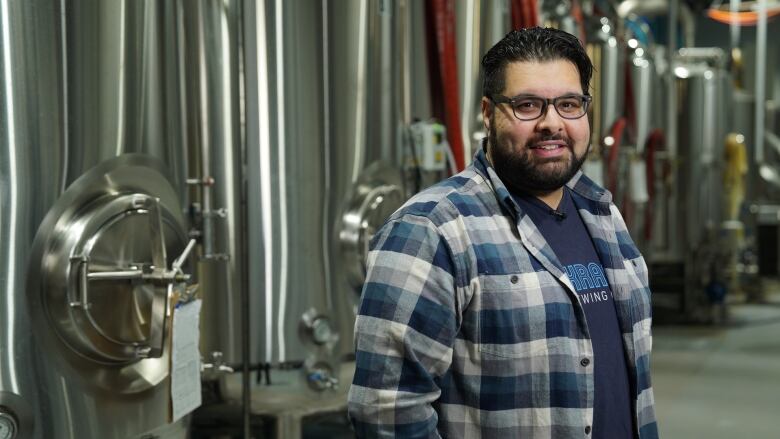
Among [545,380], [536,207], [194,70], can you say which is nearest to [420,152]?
[194,70]

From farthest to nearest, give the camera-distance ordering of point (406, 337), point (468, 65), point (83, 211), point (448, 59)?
point (468, 65), point (448, 59), point (83, 211), point (406, 337)

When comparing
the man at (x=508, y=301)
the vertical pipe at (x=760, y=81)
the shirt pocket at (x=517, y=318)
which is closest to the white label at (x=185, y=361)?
the man at (x=508, y=301)

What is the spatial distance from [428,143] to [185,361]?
3.90 feet

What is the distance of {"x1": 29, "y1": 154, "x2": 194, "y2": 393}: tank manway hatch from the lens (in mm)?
1737

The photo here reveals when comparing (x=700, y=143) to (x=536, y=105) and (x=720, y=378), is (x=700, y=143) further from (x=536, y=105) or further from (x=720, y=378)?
(x=536, y=105)

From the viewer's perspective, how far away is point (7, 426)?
5.44 feet

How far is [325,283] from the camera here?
250cm

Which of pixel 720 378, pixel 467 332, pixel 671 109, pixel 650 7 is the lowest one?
pixel 720 378

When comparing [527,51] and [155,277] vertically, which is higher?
[527,51]

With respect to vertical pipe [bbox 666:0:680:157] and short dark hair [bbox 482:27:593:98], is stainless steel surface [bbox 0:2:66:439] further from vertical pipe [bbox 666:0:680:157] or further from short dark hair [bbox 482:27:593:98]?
vertical pipe [bbox 666:0:680:157]

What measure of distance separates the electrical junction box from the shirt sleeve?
1484mm

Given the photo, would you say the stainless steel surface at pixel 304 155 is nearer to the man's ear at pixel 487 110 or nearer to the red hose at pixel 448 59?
the red hose at pixel 448 59

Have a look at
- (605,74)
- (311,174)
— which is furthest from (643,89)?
(311,174)

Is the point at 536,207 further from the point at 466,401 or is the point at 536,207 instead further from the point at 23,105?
the point at 23,105
